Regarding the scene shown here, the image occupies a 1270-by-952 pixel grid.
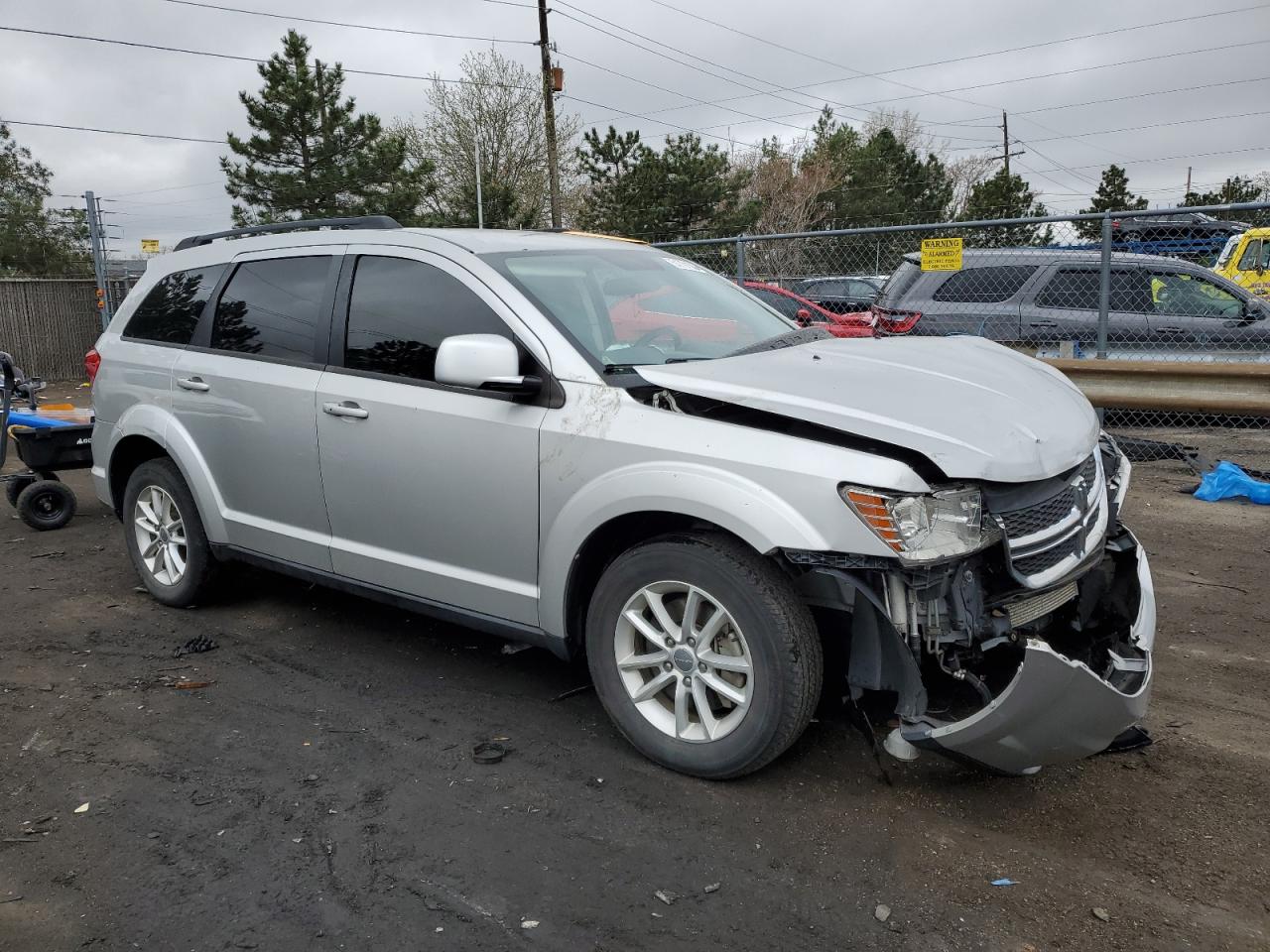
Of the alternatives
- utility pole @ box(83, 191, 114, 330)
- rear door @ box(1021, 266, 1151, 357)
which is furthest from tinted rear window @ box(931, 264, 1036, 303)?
utility pole @ box(83, 191, 114, 330)

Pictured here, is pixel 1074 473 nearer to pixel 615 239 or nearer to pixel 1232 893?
pixel 1232 893

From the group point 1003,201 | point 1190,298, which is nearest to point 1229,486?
point 1190,298

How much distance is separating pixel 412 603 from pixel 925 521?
2.17m

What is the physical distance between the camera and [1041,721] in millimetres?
2777

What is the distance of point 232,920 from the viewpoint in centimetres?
269

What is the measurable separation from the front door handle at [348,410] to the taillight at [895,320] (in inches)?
295

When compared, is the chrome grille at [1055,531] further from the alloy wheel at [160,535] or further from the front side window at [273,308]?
the alloy wheel at [160,535]

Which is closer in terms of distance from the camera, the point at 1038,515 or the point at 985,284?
the point at 1038,515

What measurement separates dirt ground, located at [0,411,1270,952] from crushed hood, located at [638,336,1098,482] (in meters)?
1.13

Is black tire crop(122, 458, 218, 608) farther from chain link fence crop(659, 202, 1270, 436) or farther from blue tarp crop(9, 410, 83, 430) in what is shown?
chain link fence crop(659, 202, 1270, 436)

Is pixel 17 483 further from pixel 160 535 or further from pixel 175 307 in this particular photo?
pixel 175 307

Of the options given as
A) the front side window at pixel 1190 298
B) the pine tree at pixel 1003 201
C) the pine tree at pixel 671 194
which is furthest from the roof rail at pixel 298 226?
the pine tree at pixel 1003 201

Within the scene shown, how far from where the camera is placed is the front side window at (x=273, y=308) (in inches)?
173

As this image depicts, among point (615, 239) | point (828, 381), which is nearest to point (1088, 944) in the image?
point (828, 381)
